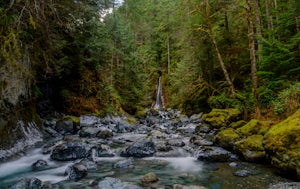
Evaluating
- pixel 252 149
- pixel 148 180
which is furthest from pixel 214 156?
pixel 148 180

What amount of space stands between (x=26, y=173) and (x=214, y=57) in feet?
46.3

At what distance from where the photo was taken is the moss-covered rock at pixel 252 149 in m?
6.82

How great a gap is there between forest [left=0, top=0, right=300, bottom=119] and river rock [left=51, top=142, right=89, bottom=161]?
2146 mm

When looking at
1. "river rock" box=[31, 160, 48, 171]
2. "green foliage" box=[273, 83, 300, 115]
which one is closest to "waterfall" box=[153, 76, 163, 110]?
"green foliage" box=[273, 83, 300, 115]

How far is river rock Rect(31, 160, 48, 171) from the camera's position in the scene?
6852mm

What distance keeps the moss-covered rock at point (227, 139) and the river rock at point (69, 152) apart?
4249 mm

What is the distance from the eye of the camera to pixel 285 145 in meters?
5.73

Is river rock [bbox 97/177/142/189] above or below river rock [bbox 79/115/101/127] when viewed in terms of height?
below

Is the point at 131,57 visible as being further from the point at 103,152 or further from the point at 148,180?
the point at 148,180

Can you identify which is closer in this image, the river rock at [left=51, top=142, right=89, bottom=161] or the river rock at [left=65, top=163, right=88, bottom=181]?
the river rock at [left=65, top=163, right=88, bottom=181]

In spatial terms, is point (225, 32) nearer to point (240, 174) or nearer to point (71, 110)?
point (71, 110)

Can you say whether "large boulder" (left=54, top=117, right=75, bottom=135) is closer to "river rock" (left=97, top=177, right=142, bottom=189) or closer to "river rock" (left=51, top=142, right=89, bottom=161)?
"river rock" (left=51, top=142, right=89, bottom=161)

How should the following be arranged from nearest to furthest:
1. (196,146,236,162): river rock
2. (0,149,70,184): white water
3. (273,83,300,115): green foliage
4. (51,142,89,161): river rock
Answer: (0,149,70,184): white water, (196,146,236,162): river rock, (51,142,89,161): river rock, (273,83,300,115): green foliage

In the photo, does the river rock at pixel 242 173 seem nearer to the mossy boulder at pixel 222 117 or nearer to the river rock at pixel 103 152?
the river rock at pixel 103 152
